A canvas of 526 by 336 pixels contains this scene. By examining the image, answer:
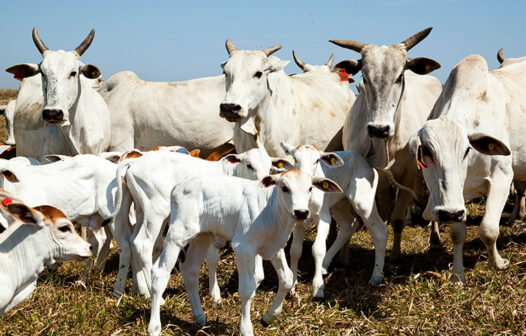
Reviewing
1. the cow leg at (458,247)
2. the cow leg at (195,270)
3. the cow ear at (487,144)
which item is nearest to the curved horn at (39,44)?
the cow leg at (195,270)

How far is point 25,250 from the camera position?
486 cm

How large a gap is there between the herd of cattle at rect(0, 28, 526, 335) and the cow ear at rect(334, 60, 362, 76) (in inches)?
0.9

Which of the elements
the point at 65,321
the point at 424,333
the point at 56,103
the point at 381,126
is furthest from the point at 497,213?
the point at 56,103

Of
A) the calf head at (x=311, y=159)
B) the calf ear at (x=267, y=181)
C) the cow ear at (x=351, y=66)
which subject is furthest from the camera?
the cow ear at (x=351, y=66)

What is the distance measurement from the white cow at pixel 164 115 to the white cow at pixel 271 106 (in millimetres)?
1748

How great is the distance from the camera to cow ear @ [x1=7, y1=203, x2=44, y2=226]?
4.65 m

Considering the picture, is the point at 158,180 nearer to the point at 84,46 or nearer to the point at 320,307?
the point at 320,307

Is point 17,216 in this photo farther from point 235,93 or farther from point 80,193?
point 235,93

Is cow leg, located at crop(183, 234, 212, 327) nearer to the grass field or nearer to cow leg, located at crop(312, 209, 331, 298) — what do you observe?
the grass field

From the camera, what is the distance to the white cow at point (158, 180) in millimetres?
6566

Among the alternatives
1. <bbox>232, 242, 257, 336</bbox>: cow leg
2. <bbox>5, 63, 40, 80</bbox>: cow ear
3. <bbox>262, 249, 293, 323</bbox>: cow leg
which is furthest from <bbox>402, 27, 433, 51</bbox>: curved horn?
<bbox>5, 63, 40, 80</bbox>: cow ear

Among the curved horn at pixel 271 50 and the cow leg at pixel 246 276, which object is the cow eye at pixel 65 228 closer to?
the cow leg at pixel 246 276

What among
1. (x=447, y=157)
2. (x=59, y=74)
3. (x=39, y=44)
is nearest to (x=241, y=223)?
(x=447, y=157)

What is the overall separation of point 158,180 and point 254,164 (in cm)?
105
